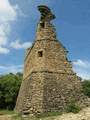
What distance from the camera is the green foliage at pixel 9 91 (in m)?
48.8

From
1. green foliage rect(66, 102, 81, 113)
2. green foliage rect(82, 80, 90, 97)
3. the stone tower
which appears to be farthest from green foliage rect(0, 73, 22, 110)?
green foliage rect(66, 102, 81, 113)

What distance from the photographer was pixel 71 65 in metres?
28.7

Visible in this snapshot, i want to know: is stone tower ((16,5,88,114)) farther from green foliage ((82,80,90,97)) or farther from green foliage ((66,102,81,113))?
A: green foliage ((82,80,90,97))

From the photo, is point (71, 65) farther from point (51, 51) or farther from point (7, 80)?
point (7, 80)

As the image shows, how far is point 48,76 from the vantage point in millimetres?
27234

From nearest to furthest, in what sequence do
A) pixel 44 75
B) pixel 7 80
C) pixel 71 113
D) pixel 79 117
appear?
pixel 79 117, pixel 71 113, pixel 44 75, pixel 7 80

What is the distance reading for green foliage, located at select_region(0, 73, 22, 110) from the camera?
160 ft

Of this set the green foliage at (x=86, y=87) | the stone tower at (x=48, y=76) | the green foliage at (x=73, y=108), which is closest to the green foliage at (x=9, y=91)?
the green foliage at (x=86, y=87)

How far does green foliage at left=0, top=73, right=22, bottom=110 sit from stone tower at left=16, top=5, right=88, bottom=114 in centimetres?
1973

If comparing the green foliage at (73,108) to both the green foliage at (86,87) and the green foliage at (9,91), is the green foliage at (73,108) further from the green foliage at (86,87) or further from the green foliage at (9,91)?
the green foliage at (86,87)

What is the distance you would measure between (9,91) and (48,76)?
2289 centimetres

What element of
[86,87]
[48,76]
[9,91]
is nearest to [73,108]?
[48,76]

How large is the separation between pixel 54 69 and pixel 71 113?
478 centimetres

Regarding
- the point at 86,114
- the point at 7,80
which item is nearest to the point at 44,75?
the point at 86,114
